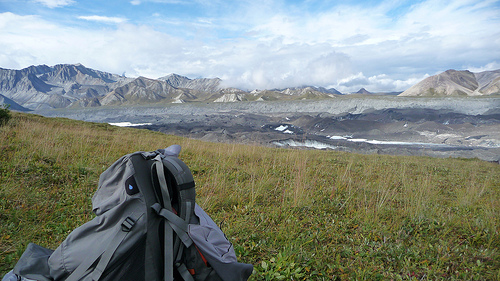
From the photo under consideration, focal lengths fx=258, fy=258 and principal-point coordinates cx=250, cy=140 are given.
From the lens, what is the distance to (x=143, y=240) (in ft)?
5.71

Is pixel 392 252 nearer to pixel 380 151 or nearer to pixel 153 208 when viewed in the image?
pixel 153 208

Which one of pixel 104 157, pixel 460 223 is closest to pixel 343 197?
pixel 460 223

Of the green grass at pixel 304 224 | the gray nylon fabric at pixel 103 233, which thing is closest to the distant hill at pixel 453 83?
the green grass at pixel 304 224

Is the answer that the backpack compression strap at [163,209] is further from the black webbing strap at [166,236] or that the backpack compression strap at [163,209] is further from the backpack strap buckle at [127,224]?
the backpack strap buckle at [127,224]

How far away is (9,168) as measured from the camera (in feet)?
15.4

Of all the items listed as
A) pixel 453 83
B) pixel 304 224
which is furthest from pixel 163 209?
pixel 453 83

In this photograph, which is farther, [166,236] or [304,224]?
[304,224]

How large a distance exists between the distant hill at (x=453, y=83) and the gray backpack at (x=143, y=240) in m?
165

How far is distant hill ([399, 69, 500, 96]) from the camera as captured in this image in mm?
138625

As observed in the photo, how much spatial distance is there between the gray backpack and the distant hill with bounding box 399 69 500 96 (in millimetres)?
164523

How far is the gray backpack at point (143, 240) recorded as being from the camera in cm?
169

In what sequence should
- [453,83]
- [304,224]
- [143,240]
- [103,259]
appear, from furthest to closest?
1. [453,83]
2. [304,224]
3. [143,240]
4. [103,259]

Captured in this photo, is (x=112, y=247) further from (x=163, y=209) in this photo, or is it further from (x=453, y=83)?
(x=453, y=83)

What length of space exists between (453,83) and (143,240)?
19491cm
